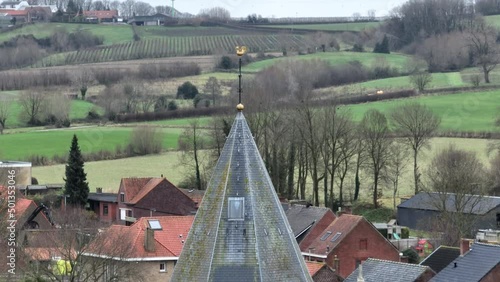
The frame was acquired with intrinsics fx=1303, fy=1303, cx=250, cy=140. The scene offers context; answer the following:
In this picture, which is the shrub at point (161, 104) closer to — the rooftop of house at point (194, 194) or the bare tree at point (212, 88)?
the bare tree at point (212, 88)

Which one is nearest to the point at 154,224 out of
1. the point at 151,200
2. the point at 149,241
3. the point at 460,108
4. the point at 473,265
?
the point at 149,241

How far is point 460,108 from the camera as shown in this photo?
4710 inches

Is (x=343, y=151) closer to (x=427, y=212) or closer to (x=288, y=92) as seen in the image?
(x=427, y=212)

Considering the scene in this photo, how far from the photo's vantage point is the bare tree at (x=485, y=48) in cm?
13914

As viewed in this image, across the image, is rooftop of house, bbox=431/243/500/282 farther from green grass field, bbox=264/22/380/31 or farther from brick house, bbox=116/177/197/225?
green grass field, bbox=264/22/380/31

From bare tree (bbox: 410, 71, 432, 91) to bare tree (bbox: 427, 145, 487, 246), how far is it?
38.4 m

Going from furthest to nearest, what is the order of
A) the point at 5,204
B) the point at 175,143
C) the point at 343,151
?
the point at 175,143 < the point at 343,151 < the point at 5,204

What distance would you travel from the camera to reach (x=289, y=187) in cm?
9288

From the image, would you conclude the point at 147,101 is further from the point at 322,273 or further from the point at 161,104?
the point at 322,273

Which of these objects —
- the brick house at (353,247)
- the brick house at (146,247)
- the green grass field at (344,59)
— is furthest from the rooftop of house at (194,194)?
the green grass field at (344,59)

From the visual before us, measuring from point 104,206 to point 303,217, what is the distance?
22.0m

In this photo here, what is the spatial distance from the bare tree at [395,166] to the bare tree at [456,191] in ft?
8.10

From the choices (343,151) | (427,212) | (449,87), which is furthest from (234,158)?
(449,87)

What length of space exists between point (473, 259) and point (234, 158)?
21.2m
